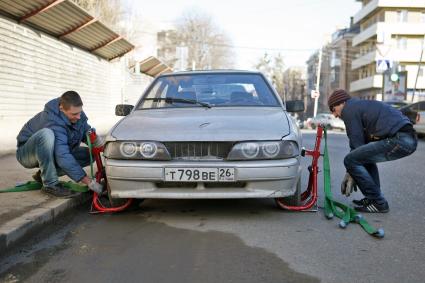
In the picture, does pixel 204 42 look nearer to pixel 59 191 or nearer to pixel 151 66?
pixel 151 66

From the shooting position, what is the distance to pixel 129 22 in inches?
2355

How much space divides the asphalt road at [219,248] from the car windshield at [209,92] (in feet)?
3.79

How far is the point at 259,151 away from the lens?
466cm

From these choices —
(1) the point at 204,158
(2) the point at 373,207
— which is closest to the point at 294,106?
(2) the point at 373,207

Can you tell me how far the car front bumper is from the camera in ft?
15.1

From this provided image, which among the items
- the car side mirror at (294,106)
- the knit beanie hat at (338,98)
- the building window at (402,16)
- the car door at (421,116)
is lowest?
the car door at (421,116)

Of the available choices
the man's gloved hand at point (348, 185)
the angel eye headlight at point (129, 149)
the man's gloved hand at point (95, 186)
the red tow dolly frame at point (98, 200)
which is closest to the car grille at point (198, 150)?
the angel eye headlight at point (129, 149)

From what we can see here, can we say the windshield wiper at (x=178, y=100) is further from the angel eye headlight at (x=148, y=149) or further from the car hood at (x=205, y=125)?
the angel eye headlight at (x=148, y=149)

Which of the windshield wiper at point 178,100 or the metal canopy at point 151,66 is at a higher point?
the metal canopy at point 151,66

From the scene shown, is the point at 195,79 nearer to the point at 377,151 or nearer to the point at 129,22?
the point at 377,151

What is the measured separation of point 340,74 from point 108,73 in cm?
5841

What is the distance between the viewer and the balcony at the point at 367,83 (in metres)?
57.5

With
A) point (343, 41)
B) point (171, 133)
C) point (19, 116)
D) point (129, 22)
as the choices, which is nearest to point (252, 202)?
point (171, 133)

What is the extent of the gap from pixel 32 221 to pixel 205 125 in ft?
5.67
